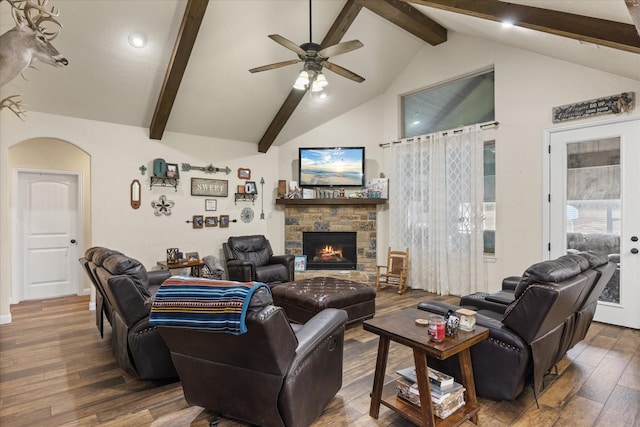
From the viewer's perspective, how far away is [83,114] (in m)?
4.52

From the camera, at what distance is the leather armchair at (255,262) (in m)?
4.97

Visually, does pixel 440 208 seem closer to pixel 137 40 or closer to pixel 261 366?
pixel 261 366

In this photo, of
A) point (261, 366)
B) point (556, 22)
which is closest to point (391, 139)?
point (556, 22)

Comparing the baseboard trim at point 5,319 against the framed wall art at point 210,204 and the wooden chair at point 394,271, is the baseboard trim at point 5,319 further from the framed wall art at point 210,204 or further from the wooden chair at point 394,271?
the wooden chair at point 394,271

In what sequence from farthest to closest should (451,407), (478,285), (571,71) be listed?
1. (478,285)
2. (571,71)
3. (451,407)

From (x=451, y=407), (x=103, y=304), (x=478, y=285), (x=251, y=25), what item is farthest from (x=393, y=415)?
(x=251, y=25)

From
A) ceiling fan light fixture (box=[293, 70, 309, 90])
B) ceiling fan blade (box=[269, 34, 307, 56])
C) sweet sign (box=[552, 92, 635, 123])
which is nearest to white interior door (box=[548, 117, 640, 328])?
sweet sign (box=[552, 92, 635, 123])

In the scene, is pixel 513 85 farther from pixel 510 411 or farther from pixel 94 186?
pixel 94 186

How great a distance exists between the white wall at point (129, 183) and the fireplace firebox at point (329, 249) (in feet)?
2.97

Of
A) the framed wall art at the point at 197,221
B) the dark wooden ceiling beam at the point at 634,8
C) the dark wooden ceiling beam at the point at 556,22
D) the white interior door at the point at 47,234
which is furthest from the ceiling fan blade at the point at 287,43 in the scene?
the white interior door at the point at 47,234

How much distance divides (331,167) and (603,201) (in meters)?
3.85

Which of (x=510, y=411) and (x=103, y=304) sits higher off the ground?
(x=103, y=304)

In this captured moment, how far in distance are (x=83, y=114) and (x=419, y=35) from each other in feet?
16.1

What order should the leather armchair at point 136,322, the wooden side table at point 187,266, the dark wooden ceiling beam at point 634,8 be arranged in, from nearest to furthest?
the dark wooden ceiling beam at point 634,8, the leather armchair at point 136,322, the wooden side table at point 187,266
